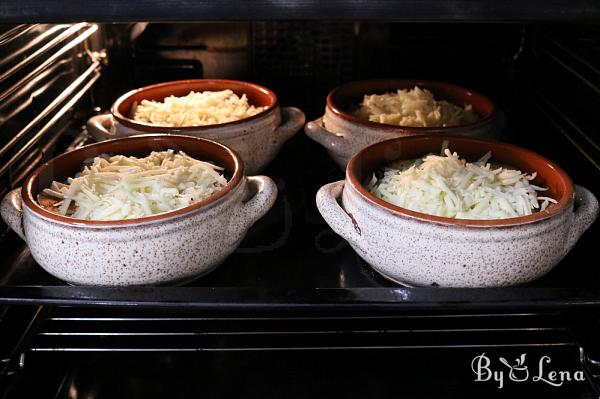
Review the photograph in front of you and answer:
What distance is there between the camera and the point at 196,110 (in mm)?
1175

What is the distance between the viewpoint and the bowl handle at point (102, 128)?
115 centimetres

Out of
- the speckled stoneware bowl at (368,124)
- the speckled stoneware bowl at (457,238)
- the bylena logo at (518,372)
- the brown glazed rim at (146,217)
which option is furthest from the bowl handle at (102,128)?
the bylena logo at (518,372)

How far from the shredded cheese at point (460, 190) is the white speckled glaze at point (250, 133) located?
275mm

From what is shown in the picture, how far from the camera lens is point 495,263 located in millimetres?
794

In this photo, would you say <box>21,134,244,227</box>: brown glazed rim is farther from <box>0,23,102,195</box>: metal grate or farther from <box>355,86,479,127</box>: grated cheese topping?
<box>355,86,479,127</box>: grated cheese topping

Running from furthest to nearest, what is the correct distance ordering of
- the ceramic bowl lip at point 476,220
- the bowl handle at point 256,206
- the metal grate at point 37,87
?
the metal grate at point 37,87
the bowl handle at point 256,206
the ceramic bowl lip at point 476,220

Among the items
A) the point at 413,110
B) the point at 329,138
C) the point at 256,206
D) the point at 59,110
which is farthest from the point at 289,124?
the point at 59,110

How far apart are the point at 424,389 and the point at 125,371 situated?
472 mm

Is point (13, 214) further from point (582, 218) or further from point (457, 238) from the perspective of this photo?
point (582, 218)

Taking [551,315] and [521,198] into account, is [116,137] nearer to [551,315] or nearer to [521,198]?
[521,198]

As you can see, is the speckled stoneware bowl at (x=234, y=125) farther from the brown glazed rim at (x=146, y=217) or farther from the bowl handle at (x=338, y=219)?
the bowl handle at (x=338, y=219)

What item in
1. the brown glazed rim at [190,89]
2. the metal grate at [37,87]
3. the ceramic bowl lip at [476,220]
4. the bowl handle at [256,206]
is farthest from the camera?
the brown glazed rim at [190,89]

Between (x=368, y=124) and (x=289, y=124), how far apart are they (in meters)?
0.16

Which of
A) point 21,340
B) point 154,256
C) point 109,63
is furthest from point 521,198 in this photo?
point 109,63
